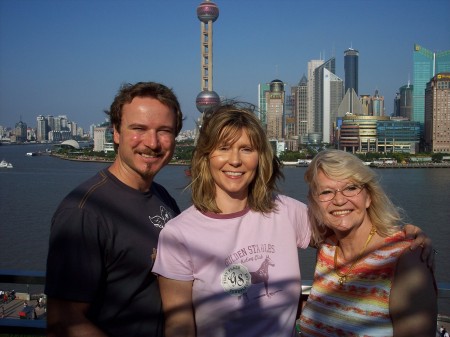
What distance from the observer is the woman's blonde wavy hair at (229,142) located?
66 cm

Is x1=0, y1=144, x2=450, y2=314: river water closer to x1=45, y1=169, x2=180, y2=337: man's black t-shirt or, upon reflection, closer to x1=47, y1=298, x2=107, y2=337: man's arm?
x1=45, y1=169, x2=180, y2=337: man's black t-shirt

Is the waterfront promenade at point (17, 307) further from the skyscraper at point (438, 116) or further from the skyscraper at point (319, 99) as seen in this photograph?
the skyscraper at point (319, 99)

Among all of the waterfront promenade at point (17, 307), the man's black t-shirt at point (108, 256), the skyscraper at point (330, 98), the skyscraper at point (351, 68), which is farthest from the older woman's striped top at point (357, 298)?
the skyscraper at point (351, 68)

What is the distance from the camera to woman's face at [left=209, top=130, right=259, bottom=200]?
66 centimetres

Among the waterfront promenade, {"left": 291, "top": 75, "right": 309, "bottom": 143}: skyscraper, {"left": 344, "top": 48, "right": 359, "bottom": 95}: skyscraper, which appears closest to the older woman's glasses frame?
the waterfront promenade

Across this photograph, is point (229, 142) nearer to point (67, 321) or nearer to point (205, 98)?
point (67, 321)

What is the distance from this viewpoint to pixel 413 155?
954 inches

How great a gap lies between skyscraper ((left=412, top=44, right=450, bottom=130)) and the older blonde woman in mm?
48543

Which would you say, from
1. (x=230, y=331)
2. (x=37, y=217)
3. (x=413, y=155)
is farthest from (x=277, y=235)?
(x=413, y=155)

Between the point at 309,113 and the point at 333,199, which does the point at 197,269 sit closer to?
the point at 333,199

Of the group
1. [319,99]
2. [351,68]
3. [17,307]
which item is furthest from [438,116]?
[351,68]

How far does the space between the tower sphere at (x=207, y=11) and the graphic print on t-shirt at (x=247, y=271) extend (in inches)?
1251

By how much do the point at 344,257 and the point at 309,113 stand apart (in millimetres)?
47394

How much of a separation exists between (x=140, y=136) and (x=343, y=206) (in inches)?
13.3
